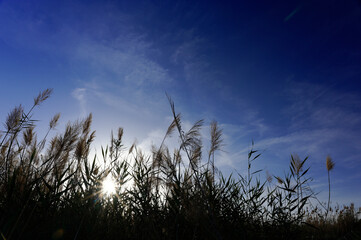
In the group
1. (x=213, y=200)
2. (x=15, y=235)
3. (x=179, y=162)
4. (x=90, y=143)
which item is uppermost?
(x=90, y=143)

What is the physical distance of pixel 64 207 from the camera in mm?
2092

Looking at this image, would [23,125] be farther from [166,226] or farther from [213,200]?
[213,200]

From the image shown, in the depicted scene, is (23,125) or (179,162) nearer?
(179,162)

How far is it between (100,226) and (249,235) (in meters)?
1.52

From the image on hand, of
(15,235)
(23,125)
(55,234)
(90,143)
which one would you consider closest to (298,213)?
(55,234)

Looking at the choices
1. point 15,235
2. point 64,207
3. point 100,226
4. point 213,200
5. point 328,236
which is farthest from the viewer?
point 328,236

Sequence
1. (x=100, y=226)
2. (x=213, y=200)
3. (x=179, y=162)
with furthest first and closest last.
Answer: (x=179, y=162)
(x=213, y=200)
(x=100, y=226)

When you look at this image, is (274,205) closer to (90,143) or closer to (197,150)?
(197,150)

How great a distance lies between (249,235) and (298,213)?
97 centimetres

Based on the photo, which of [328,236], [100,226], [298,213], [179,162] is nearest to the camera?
[100,226]

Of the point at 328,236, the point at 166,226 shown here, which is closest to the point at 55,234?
the point at 166,226

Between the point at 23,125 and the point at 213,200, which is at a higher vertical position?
the point at 23,125

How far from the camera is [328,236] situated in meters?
3.07

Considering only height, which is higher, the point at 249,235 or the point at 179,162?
the point at 179,162
